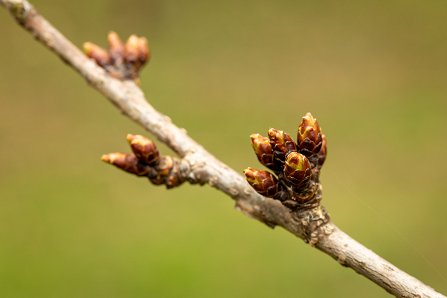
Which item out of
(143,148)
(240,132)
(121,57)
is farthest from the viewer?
(240,132)

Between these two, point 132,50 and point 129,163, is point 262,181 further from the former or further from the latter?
point 132,50

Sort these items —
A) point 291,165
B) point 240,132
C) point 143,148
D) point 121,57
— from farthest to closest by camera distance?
point 240,132, point 121,57, point 143,148, point 291,165

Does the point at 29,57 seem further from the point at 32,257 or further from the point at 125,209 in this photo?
the point at 32,257

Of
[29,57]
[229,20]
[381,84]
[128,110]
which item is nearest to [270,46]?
[229,20]

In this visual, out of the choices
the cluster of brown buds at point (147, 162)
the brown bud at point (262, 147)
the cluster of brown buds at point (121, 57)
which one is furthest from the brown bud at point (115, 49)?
the brown bud at point (262, 147)

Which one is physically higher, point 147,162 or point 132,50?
point 132,50

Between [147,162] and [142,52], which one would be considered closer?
[147,162]

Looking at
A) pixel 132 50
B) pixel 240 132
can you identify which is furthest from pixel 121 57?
pixel 240 132
